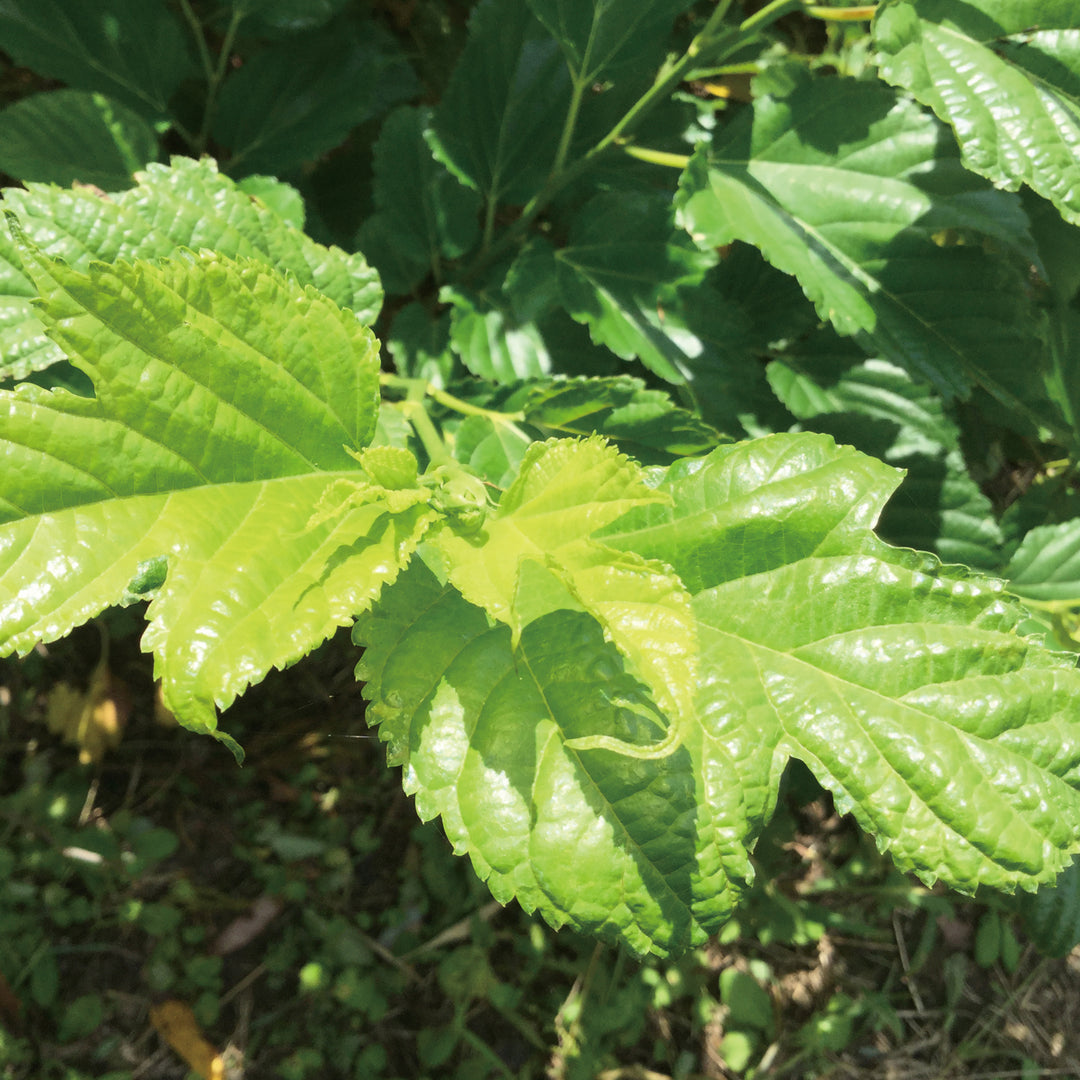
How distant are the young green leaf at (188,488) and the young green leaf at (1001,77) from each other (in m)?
0.87

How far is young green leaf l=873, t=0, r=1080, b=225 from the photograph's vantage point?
1.14 meters

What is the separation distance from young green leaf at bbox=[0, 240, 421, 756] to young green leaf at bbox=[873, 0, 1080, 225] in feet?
2.86

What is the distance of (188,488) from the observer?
2.81 ft

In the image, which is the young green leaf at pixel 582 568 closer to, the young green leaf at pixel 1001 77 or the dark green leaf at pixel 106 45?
the young green leaf at pixel 1001 77

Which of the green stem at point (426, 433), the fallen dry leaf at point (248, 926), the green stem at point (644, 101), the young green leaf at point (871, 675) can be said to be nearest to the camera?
the young green leaf at point (871, 675)

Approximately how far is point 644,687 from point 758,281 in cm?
124

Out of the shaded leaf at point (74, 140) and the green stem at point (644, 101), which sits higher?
the shaded leaf at point (74, 140)

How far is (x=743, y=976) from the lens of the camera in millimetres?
2480

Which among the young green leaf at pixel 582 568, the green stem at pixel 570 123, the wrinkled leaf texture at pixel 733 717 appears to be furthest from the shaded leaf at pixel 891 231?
the young green leaf at pixel 582 568

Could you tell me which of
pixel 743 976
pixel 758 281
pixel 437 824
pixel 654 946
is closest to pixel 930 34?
pixel 758 281

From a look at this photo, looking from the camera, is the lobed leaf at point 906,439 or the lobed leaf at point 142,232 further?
the lobed leaf at point 906,439

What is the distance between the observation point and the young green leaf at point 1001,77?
1.14m

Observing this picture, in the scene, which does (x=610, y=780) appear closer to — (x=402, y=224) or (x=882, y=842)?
(x=882, y=842)

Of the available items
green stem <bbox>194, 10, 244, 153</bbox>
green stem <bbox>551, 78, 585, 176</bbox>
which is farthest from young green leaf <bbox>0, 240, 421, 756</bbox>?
green stem <bbox>194, 10, 244, 153</bbox>
